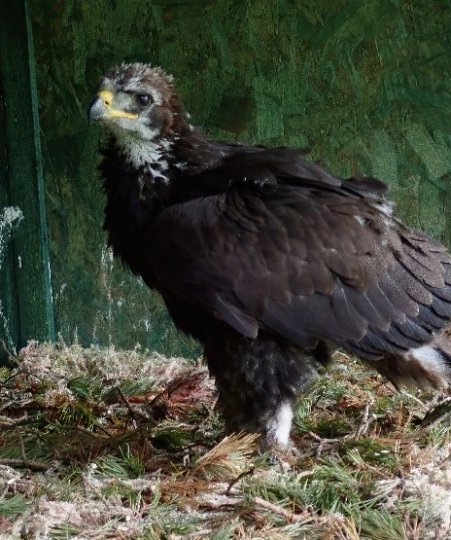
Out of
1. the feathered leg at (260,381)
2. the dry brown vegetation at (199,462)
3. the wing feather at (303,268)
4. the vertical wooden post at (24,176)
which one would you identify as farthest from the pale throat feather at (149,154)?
the vertical wooden post at (24,176)

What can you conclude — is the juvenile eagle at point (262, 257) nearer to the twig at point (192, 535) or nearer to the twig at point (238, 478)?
the twig at point (238, 478)

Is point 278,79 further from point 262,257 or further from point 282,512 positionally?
point 282,512

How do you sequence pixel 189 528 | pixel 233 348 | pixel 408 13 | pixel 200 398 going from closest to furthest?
pixel 189 528 < pixel 233 348 < pixel 200 398 < pixel 408 13

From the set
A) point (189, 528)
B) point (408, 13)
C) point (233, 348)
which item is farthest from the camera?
point (408, 13)

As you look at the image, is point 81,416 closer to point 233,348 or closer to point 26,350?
point 233,348

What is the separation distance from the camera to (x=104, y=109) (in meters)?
3.41

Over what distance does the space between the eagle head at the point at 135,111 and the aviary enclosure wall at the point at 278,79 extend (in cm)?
153

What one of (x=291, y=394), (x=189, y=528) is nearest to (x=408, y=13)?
(x=291, y=394)

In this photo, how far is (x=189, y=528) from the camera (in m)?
2.49

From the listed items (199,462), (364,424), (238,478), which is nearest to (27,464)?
(199,462)

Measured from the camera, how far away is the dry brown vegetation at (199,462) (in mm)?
2525

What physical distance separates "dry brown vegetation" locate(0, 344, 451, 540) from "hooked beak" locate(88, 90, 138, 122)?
119cm

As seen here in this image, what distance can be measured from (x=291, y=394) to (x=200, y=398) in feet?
3.17

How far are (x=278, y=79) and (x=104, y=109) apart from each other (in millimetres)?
1818
